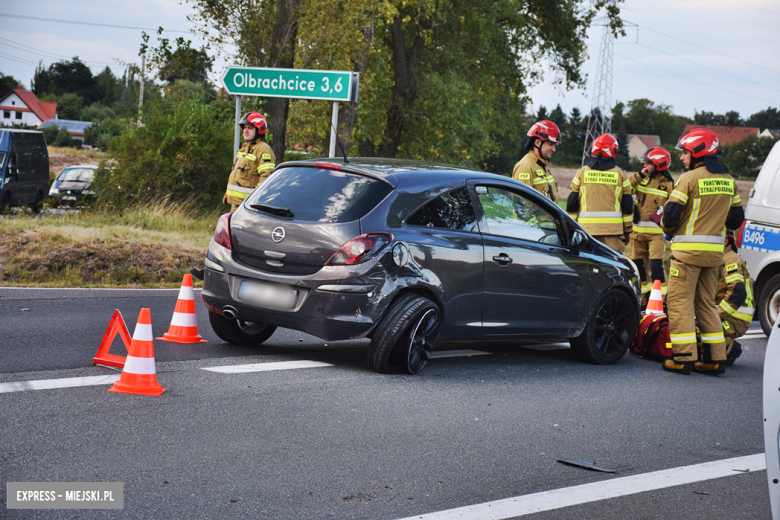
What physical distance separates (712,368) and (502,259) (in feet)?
8.19

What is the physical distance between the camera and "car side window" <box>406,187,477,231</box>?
6078 millimetres

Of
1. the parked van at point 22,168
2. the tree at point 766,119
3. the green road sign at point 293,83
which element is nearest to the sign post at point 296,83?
the green road sign at point 293,83

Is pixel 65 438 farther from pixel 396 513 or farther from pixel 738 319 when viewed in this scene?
pixel 738 319

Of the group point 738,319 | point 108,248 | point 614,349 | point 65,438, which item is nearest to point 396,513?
point 65,438

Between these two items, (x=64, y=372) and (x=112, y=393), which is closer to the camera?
(x=112, y=393)

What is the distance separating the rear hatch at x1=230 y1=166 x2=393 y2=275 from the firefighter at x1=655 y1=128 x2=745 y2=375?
298 cm

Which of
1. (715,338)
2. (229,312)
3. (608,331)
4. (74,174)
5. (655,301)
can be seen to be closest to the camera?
(229,312)

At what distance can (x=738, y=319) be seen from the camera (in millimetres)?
7668

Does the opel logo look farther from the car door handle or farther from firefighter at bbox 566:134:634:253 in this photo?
firefighter at bbox 566:134:634:253

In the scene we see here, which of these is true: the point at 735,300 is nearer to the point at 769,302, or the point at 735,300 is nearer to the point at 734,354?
the point at 734,354

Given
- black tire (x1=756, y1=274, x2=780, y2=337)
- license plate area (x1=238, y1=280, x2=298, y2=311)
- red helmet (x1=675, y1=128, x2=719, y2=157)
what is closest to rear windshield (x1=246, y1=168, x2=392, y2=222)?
license plate area (x1=238, y1=280, x2=298, y2=311)

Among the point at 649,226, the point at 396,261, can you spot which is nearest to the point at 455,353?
the point at 396,261

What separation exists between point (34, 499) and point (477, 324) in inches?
148

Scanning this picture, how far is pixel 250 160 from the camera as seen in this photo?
1017 centimetres
